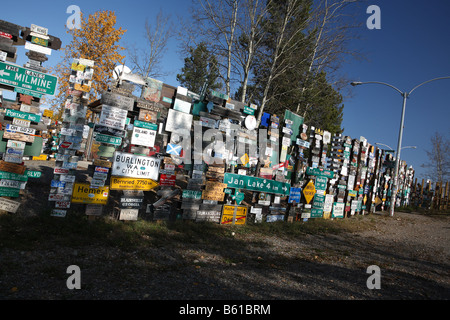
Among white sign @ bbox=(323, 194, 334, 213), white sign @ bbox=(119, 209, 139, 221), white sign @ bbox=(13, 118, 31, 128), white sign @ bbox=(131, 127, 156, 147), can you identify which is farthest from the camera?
white sign @ bbox=(323, 194, 334, 213)

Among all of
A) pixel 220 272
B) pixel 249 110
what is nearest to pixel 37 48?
pixel 249 110

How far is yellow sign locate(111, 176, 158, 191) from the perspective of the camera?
6.69m

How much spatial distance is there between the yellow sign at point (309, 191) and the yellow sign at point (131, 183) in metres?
6.36

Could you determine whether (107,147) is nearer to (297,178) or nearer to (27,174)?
(27,174)

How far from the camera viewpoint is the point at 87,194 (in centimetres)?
638

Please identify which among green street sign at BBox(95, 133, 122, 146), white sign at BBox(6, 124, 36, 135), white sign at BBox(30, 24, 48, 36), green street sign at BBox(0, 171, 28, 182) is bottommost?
green street sign at BBox(0, 171, 28, 182)

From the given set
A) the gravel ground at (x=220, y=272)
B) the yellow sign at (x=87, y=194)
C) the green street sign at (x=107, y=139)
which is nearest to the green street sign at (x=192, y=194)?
the gravel ground at (x=220, y=272)

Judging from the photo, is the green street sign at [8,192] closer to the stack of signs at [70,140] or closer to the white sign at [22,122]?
the stack of signs at [70,140]

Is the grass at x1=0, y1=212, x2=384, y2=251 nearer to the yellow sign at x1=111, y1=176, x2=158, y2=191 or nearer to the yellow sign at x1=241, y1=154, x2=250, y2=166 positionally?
the yellow sign at x1=111, y1=176, x2=158, y2=191

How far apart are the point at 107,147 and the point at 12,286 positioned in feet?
11.4

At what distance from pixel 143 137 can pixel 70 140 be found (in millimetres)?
1589

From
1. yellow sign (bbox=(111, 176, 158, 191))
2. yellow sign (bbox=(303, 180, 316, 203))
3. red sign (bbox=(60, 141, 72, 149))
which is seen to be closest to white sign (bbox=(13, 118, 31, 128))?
red sign (bbox=(60, 141, 72, 149))

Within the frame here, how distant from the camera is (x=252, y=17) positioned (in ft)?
45.4

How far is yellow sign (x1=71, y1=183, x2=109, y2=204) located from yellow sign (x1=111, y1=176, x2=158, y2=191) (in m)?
0.23
